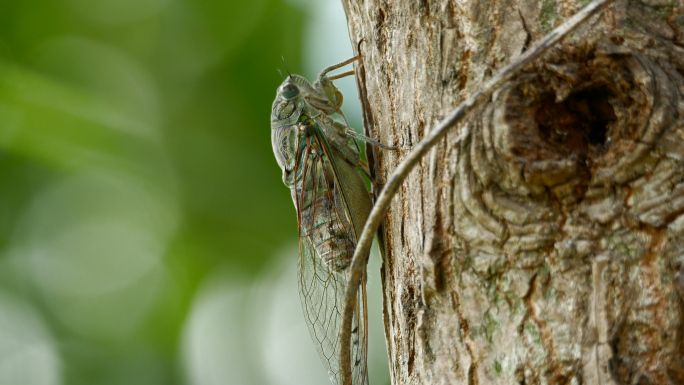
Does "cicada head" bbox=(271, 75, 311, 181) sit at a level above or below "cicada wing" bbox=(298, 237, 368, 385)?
above

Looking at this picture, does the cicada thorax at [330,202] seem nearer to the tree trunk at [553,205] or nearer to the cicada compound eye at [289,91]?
the cicada compound eye at [289,91]

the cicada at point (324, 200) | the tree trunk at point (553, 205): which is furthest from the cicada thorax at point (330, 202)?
the tree trunk at point (553, 205)

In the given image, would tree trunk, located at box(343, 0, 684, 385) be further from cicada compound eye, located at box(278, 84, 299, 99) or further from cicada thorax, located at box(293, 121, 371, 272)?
cicada compound eye, located at box(278, 84, 299, 99)

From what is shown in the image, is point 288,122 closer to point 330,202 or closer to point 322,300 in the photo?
point 330,202

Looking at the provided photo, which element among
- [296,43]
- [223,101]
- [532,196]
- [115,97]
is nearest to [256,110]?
[223,101]

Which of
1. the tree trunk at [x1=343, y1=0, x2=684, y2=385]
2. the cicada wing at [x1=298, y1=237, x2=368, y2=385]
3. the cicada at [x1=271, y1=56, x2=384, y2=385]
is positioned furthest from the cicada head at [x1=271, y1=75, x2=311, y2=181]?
the tree trunk at [x1=343, y1=0, x2=684, y2=385]

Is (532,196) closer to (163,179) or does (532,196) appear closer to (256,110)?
(256,110)

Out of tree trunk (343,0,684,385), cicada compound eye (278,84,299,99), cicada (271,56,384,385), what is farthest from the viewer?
cicada compound eye (278,84,299,99)

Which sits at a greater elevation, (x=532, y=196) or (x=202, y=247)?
(x=202, y=247)

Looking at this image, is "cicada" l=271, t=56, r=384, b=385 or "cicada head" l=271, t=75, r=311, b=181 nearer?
"cicada" l=271, t=56, r=384, b=385
